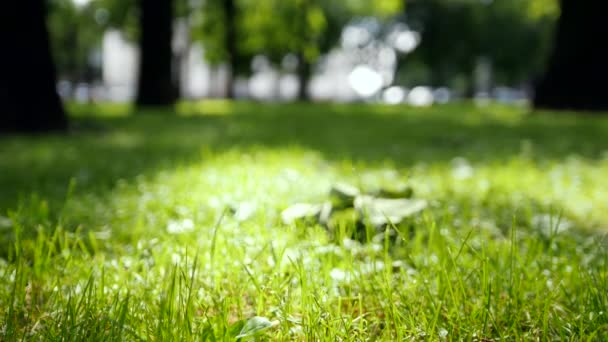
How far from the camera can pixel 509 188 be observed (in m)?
3.59

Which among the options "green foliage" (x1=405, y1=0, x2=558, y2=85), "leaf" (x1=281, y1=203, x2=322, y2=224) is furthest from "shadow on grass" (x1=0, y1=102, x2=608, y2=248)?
"green foliage" (x1=405, y1=0, x2=558, y2=85)

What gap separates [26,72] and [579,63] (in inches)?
387

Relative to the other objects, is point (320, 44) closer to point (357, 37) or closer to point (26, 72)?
point (357, 37)

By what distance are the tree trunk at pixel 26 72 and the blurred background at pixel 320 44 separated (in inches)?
456

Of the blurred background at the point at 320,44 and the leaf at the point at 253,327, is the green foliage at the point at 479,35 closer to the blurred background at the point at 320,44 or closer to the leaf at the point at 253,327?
the blurred background at the point at 320,44

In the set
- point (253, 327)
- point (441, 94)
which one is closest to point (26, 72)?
point (253, 327)

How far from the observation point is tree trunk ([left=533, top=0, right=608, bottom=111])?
1057 centimetres

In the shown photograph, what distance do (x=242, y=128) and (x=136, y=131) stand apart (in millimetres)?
1581

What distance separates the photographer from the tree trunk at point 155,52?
46.3 ft

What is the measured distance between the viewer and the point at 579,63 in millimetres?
10680

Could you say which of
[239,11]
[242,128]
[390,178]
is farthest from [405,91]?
[390,178]

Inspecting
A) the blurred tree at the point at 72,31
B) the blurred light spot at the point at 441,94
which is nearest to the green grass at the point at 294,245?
the blurred tree at the point at 72,31

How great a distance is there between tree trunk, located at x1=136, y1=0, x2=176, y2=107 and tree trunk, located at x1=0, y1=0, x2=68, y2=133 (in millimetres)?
6608

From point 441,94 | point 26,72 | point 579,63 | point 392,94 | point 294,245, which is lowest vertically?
point 392,94
